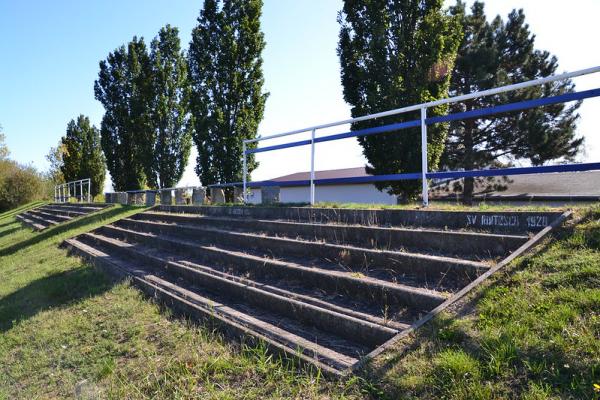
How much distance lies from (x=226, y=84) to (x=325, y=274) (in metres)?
12.7

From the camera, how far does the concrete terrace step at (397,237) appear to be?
382 cm

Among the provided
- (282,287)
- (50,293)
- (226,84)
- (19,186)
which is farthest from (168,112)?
(19,186)

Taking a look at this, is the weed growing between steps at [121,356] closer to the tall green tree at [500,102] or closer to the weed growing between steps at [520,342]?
the weed growing between steps at [520,342]

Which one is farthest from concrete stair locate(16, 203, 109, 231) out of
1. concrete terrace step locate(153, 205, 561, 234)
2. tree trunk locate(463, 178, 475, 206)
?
tree trunk locate(463, 178, 475, 206)

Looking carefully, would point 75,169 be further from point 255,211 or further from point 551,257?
point 551,257

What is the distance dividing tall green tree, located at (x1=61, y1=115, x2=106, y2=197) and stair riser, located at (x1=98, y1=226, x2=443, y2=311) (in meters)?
32.6

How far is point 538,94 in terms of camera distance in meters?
16.8

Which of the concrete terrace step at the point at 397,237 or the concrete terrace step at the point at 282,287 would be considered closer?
the concrete terrace step at the point at 282,287

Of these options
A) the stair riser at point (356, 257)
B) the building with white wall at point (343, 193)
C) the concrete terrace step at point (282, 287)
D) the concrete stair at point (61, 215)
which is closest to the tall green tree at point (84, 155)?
the concrete stair at point (61, 215)

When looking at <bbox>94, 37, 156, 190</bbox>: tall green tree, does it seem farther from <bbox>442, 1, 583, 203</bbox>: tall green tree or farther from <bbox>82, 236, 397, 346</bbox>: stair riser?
<bbox>82, 236, 397, 346</bbox>: stair riser

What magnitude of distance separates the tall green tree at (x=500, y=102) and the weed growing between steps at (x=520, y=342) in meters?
15.7

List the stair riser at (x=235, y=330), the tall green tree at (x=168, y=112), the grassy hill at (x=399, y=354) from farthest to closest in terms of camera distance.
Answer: the tall green tree at (x=168, y=112), the stair riser at (x=235, y=330), the grassy hill at (x=399, y=354)

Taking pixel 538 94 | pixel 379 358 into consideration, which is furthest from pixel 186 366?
pixel 538 94

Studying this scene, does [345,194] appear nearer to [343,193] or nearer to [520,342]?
[343,193]
